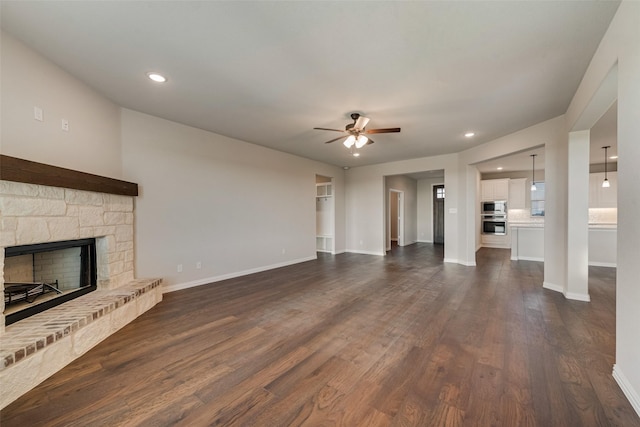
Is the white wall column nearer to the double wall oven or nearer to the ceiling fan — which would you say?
the ceiling fan

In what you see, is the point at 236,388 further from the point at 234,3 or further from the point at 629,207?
the point at 629,207

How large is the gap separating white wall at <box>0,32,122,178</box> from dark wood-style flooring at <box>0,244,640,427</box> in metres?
1.95

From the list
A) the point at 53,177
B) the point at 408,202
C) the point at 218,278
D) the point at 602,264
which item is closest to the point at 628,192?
the point at 53,177

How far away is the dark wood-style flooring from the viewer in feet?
5.06

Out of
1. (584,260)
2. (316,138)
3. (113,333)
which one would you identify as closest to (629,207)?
(584,260)

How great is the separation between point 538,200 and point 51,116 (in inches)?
421

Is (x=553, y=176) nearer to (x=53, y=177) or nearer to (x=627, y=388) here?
(x=627, y=388)

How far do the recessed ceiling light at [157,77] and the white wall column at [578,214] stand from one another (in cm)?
516

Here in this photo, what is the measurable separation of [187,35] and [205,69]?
49 centimetres

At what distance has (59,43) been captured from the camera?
2.14 metres

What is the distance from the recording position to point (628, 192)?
168cm

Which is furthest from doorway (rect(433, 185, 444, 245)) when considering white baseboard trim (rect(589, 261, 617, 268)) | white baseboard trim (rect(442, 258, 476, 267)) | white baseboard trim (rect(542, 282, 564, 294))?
white baseboard trim (rect(542, 282, 564, 294))

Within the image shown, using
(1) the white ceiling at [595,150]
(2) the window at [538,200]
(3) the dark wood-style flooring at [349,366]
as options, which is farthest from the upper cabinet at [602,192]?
(3) the dark wood-style flooring at [349,366]

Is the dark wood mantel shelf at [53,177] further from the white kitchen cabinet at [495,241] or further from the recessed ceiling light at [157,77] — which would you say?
the white kitchen cabinet at [495,241]
